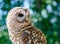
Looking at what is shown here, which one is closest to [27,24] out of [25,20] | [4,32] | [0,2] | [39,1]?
[25,20]

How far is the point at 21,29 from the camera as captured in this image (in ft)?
6.40

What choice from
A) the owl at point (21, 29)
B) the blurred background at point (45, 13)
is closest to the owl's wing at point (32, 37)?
the owl at point (21, 29)

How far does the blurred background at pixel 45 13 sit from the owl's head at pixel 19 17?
6.14ft

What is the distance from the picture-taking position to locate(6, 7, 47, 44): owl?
1935 millimetres

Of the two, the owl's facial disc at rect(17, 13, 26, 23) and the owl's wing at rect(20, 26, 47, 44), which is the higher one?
the owl's facial disc at rect(17, 13, 26, 23)

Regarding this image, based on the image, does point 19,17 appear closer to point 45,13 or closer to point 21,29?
point 21,29

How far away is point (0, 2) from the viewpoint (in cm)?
392

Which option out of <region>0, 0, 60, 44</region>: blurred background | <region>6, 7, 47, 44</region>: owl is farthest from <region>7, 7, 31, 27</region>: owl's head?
<region>0, 0, 60, 44</region>: blurred background

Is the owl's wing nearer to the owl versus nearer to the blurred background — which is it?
the owl

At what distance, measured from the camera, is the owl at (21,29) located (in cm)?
193

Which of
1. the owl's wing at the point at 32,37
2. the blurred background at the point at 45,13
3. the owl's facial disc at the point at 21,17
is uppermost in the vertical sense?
the owl's facial disc at the point at 21,17

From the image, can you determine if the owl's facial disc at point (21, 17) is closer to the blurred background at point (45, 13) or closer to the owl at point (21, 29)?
the owl at point (21, 29)

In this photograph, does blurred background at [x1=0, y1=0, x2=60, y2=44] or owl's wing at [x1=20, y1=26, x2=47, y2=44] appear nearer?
owl's wing at [x1=20, y1=26, x2=47, y2=44]

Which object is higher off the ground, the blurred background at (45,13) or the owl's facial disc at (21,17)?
the owl's facial disc at (21,17)
